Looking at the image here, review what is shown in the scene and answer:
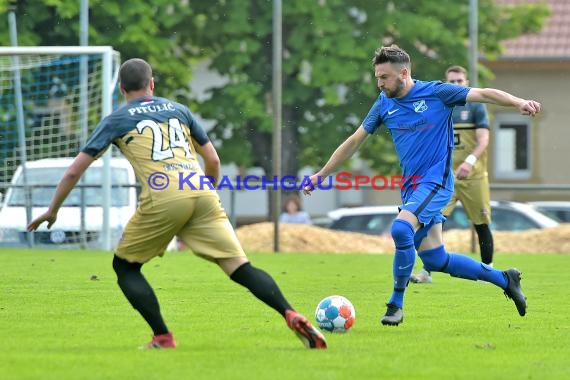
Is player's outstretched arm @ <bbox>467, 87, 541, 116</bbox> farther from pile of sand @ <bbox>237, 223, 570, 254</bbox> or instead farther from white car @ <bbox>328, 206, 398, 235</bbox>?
white car @ <bbox>328, 206, 398, 235</bbox>

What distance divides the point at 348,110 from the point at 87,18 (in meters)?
5.81

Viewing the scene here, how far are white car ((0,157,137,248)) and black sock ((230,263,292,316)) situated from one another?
13.1 meters

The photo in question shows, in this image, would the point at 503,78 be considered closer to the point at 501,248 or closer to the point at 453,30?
the point at 453,30

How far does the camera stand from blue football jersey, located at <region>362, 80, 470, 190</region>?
9703 mm

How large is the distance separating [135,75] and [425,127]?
2.53 m

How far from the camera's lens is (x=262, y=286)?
7.88 meters

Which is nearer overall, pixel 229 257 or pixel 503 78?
pixel 229 257

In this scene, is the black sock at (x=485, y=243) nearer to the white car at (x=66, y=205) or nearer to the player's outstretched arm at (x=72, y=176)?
the player's outstretched arm at (x=72, y=176)

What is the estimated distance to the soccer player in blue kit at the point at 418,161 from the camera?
375 inches

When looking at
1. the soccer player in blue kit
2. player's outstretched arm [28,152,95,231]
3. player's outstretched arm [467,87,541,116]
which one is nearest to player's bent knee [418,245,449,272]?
the soccer player in blue kit

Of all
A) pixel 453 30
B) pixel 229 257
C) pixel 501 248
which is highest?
pixel 453 30

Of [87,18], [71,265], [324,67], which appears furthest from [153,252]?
[324,67]

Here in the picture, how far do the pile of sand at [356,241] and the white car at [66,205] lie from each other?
6.71 feet

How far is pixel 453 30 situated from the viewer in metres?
25.7
